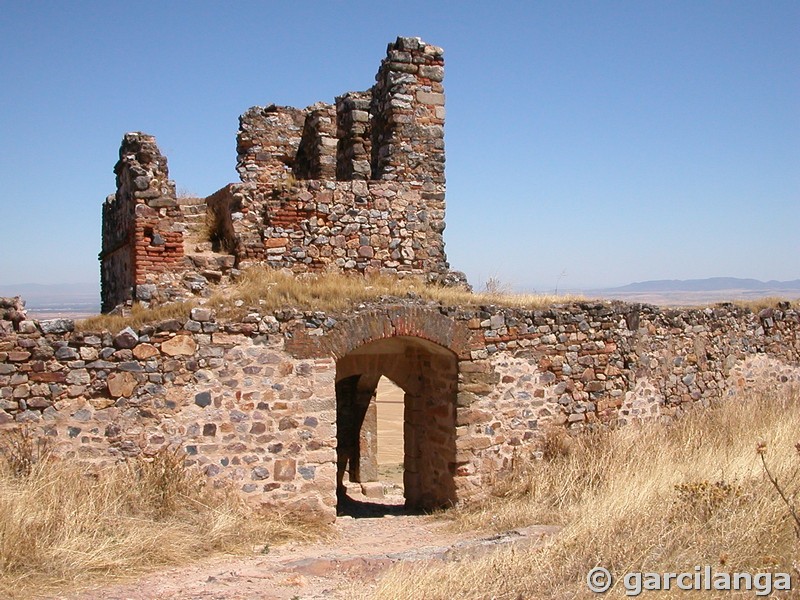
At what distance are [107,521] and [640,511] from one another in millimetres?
5101

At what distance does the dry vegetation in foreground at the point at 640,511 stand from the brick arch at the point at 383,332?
1969 millimetres

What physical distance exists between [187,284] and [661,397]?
712 cm

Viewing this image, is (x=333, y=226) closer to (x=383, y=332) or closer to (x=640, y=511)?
(x=383, y=332)

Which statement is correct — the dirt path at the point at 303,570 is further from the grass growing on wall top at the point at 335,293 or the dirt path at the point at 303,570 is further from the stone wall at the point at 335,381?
the grass growing on wall top at the point at 335,293

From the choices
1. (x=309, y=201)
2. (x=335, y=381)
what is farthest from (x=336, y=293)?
(x=309, y=201)

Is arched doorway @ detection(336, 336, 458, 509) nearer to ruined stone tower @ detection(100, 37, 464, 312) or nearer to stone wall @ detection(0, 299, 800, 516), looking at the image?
stone wall @ detection(0, 299, 800, 516)

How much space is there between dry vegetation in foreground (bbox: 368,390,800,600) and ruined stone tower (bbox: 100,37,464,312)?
340 centimetres

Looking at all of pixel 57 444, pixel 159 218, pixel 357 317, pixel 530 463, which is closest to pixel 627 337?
pixel 530 463

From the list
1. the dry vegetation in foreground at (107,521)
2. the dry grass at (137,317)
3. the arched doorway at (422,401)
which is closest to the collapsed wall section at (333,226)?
the arched doorway at (422,401)

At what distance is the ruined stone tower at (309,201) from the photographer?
9602mm

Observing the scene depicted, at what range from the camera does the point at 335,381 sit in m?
10.0

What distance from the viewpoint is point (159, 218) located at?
9516mm

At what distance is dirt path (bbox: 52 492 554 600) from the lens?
20.5ft

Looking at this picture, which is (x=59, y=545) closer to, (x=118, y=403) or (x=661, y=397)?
(x=118, y=403)
